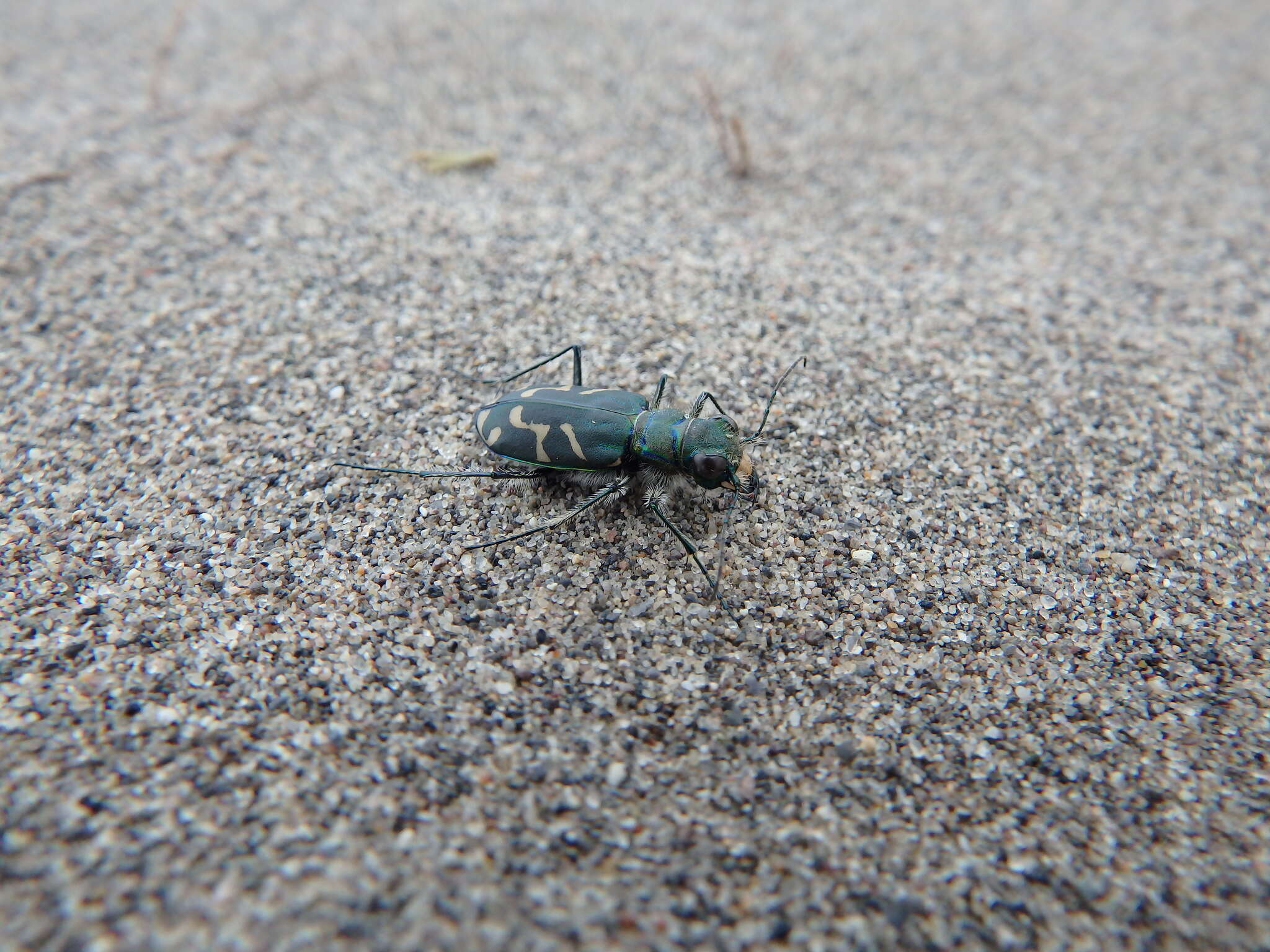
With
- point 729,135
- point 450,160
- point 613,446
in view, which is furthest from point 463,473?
point 729,135

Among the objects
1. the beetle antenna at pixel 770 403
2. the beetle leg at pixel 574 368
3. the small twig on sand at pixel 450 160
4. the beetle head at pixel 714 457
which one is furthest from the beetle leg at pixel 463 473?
the small twig on sand at pixel 450 160

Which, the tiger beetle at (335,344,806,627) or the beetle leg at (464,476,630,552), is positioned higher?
the tiger beetle at (335,344,806,627)

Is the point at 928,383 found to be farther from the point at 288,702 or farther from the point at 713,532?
the point at 288,702

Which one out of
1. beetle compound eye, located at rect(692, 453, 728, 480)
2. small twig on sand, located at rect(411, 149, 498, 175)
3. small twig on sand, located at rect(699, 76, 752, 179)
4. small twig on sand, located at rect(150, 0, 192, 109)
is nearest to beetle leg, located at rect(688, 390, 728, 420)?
beetle compound eye, located at rect(692, 453, 728, 480)

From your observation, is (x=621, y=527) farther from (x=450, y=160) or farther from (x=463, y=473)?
(x=450, y=160)

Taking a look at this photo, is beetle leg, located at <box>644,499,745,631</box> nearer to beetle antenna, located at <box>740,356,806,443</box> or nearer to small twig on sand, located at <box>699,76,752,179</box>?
beetle antenna, located at <box>740,356,806,443</box>

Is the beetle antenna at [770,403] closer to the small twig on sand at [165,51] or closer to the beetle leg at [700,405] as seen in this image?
the beetle leg at [700,405]

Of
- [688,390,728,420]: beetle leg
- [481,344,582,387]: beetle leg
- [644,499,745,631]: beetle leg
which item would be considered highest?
[481,344,582,387]: beetle leg
